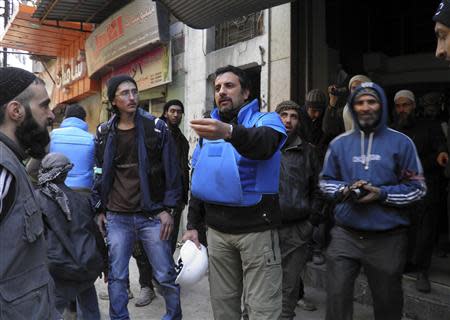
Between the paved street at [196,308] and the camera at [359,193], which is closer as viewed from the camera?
the camera at [359,193]

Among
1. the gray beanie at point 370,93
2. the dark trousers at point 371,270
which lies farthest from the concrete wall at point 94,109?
the dark trousers at point 371,270

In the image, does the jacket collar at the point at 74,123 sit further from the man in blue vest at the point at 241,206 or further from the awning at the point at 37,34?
the awning at the point at 37,34

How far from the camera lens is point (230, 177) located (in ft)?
8.85

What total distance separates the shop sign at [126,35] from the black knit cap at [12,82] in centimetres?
677

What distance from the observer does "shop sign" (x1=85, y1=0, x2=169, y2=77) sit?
853 centimetres

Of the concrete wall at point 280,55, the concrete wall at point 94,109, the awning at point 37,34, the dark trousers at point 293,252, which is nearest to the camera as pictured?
the dark trousers at point 293,252

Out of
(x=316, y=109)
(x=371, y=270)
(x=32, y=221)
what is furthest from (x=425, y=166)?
(x=32, y=221)

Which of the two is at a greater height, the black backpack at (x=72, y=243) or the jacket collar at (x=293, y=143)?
the jacket collar at (x=293, y=143)

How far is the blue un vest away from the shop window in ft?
12.7

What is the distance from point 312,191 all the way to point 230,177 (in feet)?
4.26

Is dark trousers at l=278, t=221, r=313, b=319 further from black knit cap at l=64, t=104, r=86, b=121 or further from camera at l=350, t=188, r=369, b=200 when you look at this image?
black knit cap at l=64, t=104, r=86, b=121

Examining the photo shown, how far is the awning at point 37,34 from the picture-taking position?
1262 cm

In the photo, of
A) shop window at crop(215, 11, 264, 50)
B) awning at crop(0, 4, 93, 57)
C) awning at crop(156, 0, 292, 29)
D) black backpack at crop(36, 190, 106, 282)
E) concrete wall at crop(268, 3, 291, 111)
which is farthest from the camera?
awning at crop(0, 4, 93, 57)

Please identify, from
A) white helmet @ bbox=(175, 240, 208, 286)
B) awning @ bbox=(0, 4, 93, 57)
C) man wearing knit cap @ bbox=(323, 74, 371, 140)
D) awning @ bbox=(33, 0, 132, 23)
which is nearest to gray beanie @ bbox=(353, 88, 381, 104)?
man wearing knit cap @ bbox=(323, 74, 371, 140)
